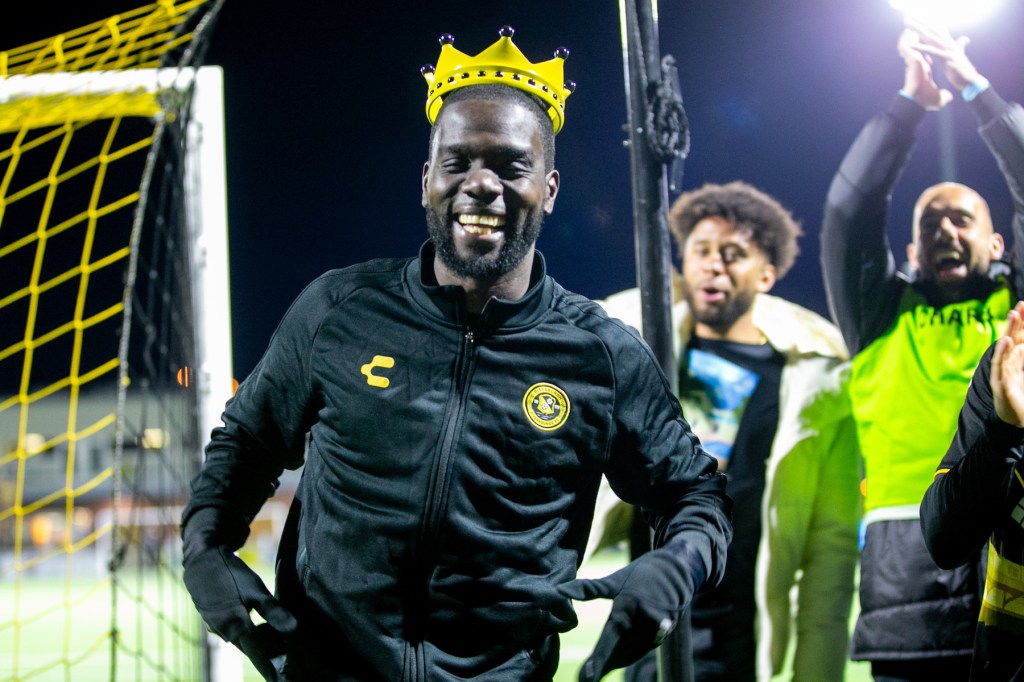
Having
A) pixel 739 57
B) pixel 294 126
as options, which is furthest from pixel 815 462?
pixel 294 126

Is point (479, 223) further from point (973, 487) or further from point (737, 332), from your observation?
point (737, 332)

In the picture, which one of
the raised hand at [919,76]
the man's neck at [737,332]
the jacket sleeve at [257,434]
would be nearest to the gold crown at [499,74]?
the jacket sleeve at [257,434]

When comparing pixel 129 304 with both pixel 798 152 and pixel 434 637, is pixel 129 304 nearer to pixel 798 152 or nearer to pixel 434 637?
pixel 434 637

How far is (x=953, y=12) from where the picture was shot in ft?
7.91

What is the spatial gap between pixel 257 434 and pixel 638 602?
2.12ft

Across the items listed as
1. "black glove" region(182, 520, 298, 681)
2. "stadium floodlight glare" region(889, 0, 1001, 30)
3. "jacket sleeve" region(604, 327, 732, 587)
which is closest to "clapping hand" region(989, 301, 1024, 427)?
"jacket sleeve" region(604, 327, 732, 587)

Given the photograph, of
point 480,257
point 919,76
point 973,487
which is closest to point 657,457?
point 480,257

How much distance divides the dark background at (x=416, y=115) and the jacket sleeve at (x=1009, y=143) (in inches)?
1.1

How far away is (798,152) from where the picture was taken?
241 cm

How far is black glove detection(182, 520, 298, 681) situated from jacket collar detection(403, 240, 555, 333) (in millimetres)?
492

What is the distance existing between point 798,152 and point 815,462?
0.79 meters

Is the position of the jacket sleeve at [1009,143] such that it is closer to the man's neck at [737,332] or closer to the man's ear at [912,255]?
the man's ear at [912,255]

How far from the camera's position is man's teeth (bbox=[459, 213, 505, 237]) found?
1515 millimetres

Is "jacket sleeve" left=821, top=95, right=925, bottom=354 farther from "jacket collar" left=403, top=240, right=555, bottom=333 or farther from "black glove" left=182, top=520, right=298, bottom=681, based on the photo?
"black glove" left=182, top=520, right=298, bottom=681
